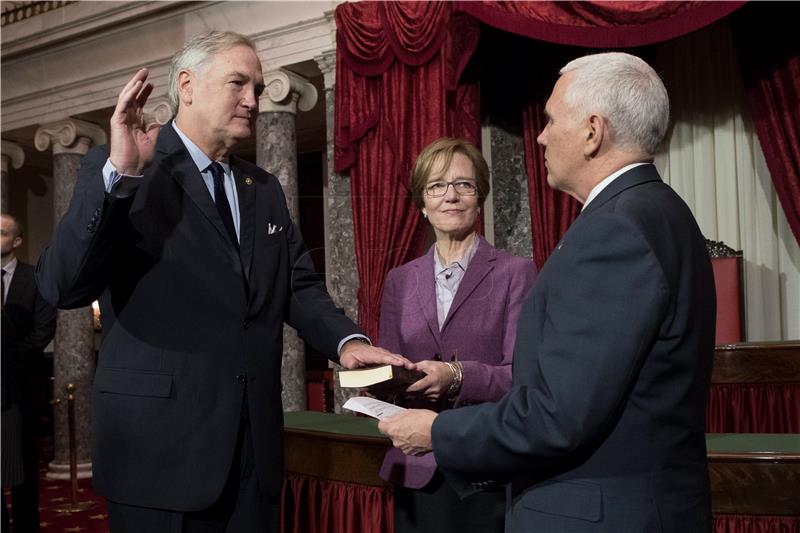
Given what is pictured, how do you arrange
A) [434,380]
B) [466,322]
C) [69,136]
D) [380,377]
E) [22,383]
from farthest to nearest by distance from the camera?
1. [69,136]
2. [22,383]
3. [466,322]
4. [434,380]
5. [380,377]

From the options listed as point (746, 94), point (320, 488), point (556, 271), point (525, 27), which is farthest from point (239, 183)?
point (746, 94)

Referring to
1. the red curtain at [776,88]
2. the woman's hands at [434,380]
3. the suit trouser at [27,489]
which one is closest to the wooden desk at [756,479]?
the woman's hands at [434,380]

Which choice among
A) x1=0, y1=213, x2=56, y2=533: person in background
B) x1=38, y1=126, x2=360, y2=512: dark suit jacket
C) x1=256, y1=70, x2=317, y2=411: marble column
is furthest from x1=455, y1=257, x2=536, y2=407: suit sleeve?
x1=256, y1=70, x2=317, y2=411: marble column

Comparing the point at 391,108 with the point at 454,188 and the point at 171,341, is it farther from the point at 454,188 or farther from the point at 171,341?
the point at 171,341

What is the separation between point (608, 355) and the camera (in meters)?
1.36

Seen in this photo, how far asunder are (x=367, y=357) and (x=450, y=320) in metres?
0.49

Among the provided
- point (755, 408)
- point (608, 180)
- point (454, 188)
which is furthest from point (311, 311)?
point (755, 408)

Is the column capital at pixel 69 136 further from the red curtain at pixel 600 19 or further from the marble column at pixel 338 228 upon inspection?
the red curtain at pixel 600 19

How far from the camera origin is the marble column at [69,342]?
844 cm

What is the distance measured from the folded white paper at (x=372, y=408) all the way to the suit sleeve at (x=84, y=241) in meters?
0.63

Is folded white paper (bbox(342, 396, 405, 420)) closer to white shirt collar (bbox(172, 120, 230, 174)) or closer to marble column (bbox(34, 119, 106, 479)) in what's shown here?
white shirt collar (bbox(172, 120, 230, 174))

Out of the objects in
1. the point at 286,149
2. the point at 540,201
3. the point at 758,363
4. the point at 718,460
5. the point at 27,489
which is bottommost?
the point at 27,489

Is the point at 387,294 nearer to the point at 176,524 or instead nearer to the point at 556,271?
the point at 176,524

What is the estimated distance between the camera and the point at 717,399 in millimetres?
4848
